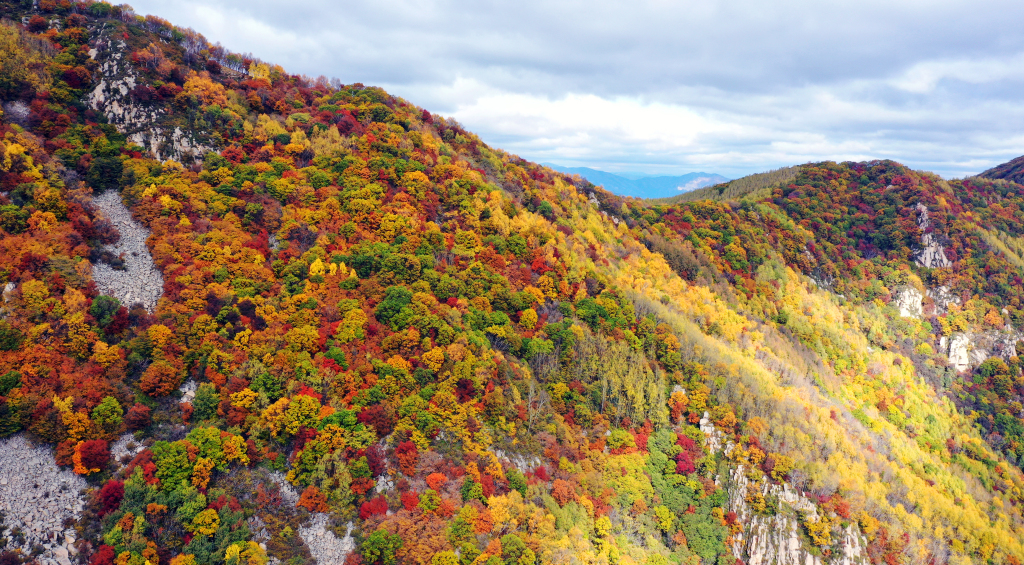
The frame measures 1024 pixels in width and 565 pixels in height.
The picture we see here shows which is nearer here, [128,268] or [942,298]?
[128,268]

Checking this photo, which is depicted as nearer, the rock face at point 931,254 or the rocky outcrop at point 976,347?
the rocky outcrop at point 976,347

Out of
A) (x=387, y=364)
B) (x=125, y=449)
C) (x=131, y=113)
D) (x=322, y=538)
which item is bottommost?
(x=322, y=538)

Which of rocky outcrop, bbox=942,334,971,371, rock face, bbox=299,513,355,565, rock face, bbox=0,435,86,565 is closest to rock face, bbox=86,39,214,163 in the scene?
rock face, bbox=0,435,86,565

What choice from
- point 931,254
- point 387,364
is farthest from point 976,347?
point 387,364

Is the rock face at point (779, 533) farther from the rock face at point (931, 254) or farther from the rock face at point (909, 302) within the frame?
the rock face at point (931, 254)

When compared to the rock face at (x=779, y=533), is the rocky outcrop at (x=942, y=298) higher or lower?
higher

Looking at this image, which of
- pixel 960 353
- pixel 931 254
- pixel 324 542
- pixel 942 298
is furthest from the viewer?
pixel 931 254

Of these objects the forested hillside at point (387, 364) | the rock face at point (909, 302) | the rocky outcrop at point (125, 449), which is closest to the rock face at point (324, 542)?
the forested hillside at point (387, 364)

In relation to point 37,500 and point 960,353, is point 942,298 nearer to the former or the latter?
point 960,353
